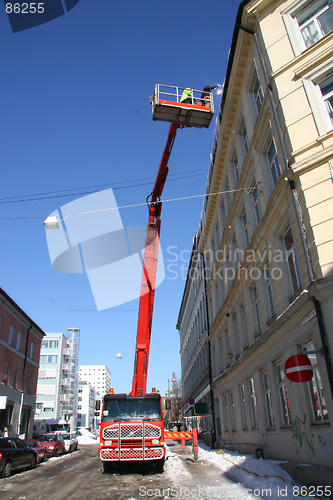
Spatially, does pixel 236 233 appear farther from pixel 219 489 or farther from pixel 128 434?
pixel 219 489

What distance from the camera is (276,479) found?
9062mm

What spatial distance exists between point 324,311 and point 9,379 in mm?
28736

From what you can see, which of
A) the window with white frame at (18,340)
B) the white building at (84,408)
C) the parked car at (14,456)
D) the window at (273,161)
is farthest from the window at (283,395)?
the white building at (84,408)

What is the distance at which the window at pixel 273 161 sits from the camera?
43.3 feet

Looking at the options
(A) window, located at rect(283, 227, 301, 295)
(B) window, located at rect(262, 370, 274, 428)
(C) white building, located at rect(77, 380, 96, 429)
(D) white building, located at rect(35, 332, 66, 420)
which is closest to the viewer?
(A) window, located at rect(283, 227, 301, 295)

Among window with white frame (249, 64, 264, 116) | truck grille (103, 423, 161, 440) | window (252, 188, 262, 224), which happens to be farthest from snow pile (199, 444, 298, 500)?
window with white frame (249, 64, 264, 116)

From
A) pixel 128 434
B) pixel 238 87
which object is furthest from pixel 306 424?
pixel 238 87

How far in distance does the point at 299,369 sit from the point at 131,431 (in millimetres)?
6498

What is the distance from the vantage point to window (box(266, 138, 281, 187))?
13196mm

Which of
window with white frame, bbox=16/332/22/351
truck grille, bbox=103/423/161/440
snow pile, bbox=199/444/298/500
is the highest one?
window with white frame, bbox=16/332/22/351

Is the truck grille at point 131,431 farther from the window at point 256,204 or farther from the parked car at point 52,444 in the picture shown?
the parked car at point 52,444

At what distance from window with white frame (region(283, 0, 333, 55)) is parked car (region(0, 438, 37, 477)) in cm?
1749

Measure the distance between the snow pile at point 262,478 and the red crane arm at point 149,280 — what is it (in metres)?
4.08

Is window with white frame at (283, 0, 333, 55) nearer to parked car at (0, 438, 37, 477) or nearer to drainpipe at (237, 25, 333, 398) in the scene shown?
drainpipe at (237, 25, 333, 398)
